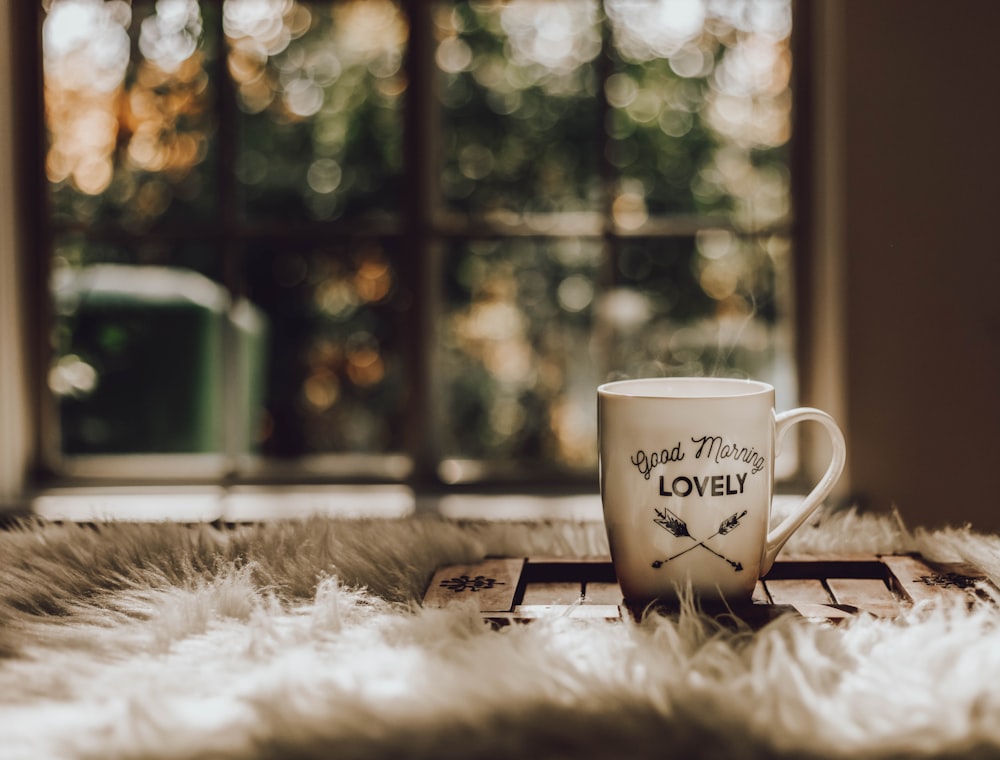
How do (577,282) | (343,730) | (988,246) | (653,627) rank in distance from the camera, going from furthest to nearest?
(577,282), (988,246), (653,627), (343,730)

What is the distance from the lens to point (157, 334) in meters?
1.49

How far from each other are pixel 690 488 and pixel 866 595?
187 mm

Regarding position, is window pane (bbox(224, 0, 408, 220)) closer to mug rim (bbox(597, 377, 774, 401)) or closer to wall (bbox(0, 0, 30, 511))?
wall (bbox(0, 0, 30, 511))

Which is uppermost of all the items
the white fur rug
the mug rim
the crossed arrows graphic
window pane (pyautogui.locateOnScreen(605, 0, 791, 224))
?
window pane (pyautogui.locateOnScreen(605, 0, 791, 224))

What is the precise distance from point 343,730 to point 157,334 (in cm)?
121

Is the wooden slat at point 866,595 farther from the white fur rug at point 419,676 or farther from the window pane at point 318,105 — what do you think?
the window pane at point 318,105

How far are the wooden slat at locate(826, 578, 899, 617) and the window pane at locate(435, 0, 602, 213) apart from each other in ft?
2.85

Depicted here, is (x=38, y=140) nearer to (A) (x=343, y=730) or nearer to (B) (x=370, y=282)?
(B) (x=370, y=282)

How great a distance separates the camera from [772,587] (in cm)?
68

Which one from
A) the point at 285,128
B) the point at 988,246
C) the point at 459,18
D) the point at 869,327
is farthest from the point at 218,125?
the point at 988,246

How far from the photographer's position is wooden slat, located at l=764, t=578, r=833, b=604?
2.09 ft

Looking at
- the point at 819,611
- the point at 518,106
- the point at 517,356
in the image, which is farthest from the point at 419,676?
the point at 518,106

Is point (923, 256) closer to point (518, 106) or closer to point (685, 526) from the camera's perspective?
point (518, 106)

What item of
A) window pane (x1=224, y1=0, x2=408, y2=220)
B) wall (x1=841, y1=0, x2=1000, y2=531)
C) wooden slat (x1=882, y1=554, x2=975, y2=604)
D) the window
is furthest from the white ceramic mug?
window pane (x1=224, y1=0, x2=408, y2=220)
